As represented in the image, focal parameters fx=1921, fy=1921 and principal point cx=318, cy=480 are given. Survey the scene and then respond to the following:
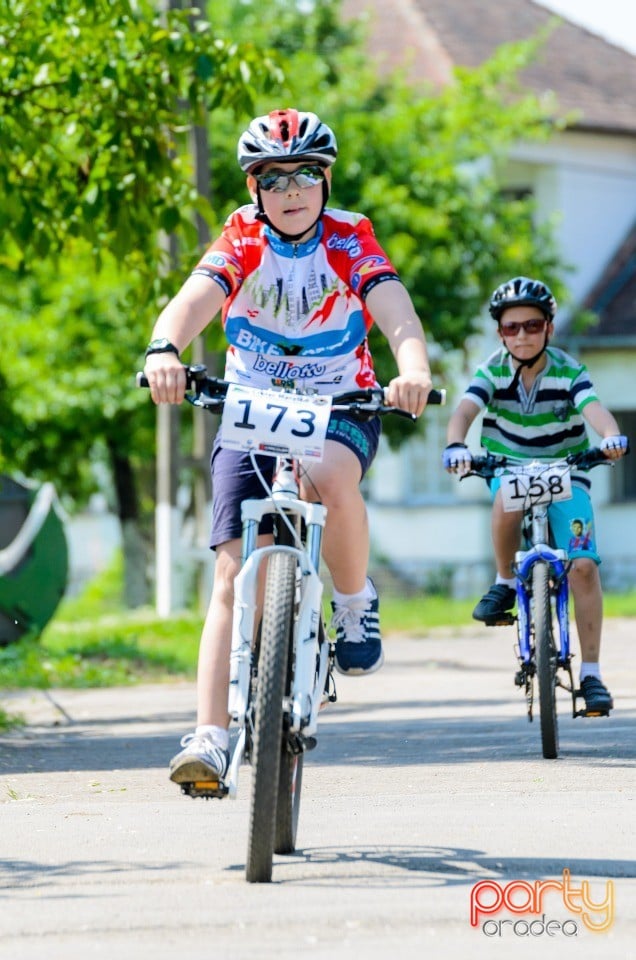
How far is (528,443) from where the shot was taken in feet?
27.1

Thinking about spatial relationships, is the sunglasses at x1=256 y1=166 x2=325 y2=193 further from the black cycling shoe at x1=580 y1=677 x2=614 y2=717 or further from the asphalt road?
the black cycling shoe at x1=580 y1=677 x2=614 y2=717

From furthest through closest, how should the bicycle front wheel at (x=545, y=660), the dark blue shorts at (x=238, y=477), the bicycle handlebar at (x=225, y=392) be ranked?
the bicycle front wheel at (x=545, y=660) < the dark blue shorts at (x=238, y=477) < the bicycle handlebar at (x=225, y=392)

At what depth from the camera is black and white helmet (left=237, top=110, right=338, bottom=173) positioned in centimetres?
555

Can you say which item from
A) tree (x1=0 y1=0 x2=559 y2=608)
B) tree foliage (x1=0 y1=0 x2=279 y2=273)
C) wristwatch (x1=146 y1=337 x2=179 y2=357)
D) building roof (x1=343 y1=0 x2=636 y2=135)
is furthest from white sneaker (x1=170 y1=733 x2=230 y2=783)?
building roof (x1=343 y1=0 x2=636 y2=135)

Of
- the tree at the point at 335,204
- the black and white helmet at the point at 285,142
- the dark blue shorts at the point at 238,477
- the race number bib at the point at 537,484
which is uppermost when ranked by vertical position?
the tree at the point at 335,204

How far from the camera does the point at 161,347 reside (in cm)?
521

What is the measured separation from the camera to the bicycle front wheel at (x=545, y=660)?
7438mm

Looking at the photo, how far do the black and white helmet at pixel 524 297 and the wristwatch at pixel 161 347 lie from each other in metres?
3.15

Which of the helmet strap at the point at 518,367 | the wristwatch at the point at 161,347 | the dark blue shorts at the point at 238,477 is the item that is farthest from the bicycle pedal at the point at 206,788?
the helmet strap at the point at 518,367

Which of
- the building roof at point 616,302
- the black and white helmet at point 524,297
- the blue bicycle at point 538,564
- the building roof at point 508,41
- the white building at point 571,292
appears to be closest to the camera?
the blue bicycle at point 538,564

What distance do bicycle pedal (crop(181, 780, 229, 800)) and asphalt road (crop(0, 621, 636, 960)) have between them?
0.64 ft

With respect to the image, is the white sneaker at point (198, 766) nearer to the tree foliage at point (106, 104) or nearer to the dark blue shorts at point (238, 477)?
the dark blue shorts at point (238, 477)

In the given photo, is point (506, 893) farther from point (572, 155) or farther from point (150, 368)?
point (572, 155)

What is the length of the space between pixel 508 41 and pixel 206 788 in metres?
32.1
